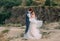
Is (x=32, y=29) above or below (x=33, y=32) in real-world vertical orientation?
above

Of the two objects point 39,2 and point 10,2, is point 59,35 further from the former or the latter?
point 10,2

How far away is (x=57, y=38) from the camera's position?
46.5 feet

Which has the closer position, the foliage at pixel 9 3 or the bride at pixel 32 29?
the bride at pixel 32 29

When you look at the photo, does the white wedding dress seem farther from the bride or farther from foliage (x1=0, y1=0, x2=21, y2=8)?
foliage (x1=0, y1=0, x2=21, y2=8)

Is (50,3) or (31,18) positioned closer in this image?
(31,18)

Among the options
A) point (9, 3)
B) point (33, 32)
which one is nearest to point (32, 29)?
point (33, 32)

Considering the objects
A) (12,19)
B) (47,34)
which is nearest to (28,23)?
(47,34)

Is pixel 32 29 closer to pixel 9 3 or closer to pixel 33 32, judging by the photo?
pixel 33 32

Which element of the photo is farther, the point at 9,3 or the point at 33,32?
the point at 9,3

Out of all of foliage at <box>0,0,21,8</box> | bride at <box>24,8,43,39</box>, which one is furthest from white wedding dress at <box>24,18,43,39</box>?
foliage at <box>0,0,21,8</box>

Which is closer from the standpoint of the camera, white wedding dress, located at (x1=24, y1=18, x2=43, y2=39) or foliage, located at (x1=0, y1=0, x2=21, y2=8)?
white wedding dress, located at (x1=24, y1=18, x2=43, y2=39)

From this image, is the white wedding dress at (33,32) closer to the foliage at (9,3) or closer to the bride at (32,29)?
the bride at (32,29)

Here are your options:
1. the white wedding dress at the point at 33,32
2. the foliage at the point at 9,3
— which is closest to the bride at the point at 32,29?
the white wedding dress at the point at 33,32

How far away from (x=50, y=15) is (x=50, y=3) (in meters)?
1.34
